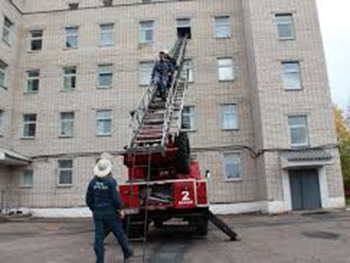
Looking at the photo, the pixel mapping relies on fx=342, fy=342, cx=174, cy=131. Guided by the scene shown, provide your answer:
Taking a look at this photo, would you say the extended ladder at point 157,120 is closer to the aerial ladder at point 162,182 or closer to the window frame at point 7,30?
the aerial ladder at point 162,182

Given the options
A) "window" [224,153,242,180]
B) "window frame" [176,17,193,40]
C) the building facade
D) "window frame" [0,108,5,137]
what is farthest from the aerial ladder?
"window frame" [0,108,5,137]

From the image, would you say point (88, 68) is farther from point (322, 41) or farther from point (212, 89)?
point (322, 41)

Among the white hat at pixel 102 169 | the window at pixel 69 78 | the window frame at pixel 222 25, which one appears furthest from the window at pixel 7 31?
the white hat at pixel 102 169

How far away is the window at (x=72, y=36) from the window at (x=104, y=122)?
5336 millimetres

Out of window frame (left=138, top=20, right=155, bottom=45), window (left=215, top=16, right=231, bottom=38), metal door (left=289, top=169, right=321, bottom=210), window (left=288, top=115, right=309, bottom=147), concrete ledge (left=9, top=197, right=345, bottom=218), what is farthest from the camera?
window frame (left=138, top=20, right=155, bottom=45)

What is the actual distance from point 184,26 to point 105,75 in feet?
19.9

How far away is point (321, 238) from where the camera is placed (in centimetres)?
916

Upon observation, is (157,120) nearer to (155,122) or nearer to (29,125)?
(155,122)

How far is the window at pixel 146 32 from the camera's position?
22375mm

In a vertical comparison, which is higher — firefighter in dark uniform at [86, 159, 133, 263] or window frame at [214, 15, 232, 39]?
window frame at [214, 15, 232, 39]

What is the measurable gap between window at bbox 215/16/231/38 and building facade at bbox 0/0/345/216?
2.7 inches

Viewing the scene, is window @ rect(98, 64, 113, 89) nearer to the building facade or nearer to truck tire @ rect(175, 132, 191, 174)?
the building facade

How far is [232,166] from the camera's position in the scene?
65.1 feet

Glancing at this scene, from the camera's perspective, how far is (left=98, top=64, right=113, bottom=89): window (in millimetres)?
21844
